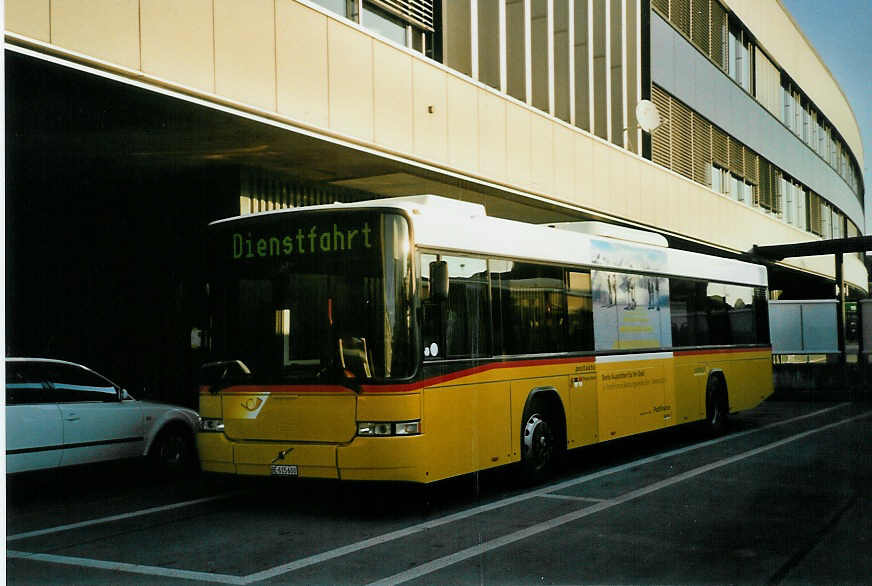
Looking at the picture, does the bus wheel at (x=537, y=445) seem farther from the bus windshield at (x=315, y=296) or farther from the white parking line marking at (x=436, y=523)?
the bus windshield at (x=315, y=296)

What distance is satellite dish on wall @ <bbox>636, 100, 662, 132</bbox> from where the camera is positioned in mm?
24766

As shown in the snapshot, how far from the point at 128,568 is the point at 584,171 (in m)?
15.3

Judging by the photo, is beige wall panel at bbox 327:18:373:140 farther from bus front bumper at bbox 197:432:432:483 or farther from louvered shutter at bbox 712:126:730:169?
louvered shutter at bbox 712:126:730:169

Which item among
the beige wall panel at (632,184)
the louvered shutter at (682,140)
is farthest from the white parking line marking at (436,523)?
the louvered shutter at (682,140)

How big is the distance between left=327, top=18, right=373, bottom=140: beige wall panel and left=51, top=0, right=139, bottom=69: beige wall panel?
353 cm

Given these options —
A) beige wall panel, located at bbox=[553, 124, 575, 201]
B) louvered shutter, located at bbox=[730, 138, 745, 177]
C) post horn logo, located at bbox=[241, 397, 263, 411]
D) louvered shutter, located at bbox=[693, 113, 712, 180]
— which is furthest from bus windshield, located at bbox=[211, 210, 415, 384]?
louvered shutter, located at bbox=[730, 138, 745, 177]

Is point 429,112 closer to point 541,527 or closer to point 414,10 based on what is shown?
point 414,10

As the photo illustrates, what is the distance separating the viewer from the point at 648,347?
13.5 metres

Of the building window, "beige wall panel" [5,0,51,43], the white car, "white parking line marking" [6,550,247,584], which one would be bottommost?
"white parking line marking" [6,550,247,584]

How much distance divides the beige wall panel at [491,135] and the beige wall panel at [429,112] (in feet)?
3.87

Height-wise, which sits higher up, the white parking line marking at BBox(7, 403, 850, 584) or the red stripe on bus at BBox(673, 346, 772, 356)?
the red stripe on bus at BBox(673, 346, 772, 356)

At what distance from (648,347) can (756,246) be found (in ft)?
71.0

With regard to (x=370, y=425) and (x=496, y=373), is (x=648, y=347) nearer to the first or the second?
(x=496, y=373)

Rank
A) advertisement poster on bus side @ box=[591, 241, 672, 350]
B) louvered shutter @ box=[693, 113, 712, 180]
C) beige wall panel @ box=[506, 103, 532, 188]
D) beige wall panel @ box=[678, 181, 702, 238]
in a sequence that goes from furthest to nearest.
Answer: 1. louvered shutter @ box=[693, 113, 712, 180]
2. beige wall panel @ box=[678, 181, 702, 238]
3. beige wall panel @ box=[506, 103, 532, 188]
4. advertisement poster on bus side @ box=[591, 241, 672, 350]
